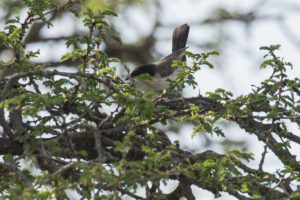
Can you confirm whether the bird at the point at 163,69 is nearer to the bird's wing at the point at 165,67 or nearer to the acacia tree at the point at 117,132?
the bird's wing at the point at 165,67

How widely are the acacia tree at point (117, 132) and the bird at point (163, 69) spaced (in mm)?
3484

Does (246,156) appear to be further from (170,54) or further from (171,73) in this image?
(170,54)

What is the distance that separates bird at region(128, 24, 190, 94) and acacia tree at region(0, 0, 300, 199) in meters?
3.48

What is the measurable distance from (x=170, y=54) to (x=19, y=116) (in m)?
5.99

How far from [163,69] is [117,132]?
4.36 metres

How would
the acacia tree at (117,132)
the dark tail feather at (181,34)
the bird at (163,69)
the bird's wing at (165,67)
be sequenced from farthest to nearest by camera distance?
the dark tail feather at (181,34) → the bird's wing at (165,67) → the bird at (163,69) → the acacia tree at (117,132)

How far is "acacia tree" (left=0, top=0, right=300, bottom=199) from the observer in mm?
2641

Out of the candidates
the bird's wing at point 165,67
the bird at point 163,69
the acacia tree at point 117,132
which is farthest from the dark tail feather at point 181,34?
the acacia tree at point 117,132

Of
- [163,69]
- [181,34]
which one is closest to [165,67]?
[163,69]

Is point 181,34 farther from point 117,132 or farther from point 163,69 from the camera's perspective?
point 117,132

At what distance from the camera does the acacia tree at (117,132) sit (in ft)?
8.66

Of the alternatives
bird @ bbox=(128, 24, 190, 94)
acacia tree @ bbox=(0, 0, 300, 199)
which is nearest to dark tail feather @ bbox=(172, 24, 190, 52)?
bird @ bbox=(128, 24, 190, 94)

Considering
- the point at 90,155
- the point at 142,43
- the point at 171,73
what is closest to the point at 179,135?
the point at 171,73

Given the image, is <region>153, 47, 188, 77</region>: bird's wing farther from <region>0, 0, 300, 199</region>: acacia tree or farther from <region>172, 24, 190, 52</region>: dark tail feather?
<region>0, 0, 300, 199</region>: acacia tree
